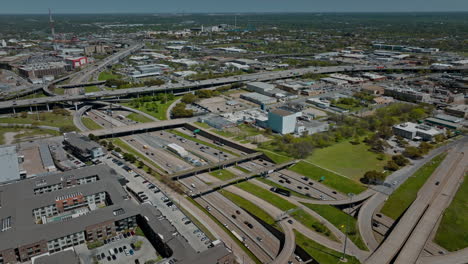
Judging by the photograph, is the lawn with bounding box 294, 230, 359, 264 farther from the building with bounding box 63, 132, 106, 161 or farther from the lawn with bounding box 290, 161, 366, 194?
the building with bounding box 63, 132, 106, 161

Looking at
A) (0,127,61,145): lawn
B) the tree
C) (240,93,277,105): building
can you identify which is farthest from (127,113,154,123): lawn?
the tree

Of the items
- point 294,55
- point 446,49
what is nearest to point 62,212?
point 294,55

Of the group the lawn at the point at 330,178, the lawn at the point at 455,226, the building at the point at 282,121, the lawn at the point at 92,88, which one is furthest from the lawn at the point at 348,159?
the lawn at the point at 92,88

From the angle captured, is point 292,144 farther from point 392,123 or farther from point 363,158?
point 392,123

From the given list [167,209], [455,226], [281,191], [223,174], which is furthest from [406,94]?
[167,209]

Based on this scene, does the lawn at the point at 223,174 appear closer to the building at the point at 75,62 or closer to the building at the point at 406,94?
the building at the point at 406,94

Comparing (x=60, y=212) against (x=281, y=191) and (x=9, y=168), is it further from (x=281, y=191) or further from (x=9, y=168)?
(x=281, y=191)
